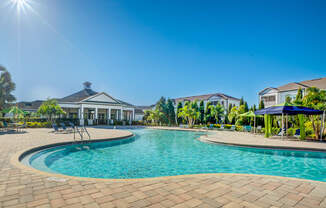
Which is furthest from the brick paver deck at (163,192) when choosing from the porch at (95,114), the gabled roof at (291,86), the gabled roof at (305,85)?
the gabled roof at (291,86)

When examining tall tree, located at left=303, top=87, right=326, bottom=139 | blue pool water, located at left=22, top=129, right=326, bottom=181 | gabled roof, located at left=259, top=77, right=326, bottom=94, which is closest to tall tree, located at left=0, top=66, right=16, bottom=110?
blue pool water, located at left=22, top=129, right=326, bottom=181

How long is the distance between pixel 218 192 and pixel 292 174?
411 centimetres

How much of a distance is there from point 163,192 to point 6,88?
125 feet

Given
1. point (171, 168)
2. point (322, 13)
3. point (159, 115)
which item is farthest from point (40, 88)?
point (322, 13)

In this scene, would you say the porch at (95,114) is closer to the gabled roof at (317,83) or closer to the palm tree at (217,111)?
the palm tree at (217,111)

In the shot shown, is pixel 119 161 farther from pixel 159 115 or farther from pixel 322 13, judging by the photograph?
pixel 159 115

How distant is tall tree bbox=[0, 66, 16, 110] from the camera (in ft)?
93.8

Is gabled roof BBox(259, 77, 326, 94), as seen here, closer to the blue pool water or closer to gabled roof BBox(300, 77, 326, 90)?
Answer: gabled roof BBox(300, 77, 326, 90)

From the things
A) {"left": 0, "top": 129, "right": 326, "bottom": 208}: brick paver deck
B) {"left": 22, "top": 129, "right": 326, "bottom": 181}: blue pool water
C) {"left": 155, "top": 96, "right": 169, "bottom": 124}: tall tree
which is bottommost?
{"left": 22, "top": 129, "right": 326, "bottom": 181}: blue pool water

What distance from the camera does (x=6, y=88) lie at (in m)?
29.5

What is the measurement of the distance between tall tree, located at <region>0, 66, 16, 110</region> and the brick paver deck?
34.2 metres

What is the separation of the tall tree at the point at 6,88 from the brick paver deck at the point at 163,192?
3416 cm

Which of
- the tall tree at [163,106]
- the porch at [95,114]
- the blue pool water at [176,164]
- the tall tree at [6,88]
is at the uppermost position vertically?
the tall tree at [6,88]

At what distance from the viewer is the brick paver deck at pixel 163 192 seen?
8.32ft
